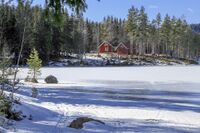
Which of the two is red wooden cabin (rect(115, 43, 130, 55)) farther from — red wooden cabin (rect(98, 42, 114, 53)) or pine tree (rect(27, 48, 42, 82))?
pine tree (rect(27, 48, 42, 82))

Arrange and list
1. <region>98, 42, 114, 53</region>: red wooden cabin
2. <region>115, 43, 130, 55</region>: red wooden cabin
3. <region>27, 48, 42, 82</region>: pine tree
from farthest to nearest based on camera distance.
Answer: <region>98, 42, 114, 53</region>: red wooden cabin < <region>115, 43, 130, 55</region>: red wooden cabin < <region>27, 48, 42, 82</region>: pine tree

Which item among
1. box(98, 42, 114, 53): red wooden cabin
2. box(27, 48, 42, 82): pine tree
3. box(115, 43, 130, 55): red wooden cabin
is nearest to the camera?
box(27, 48, 42, 82): pine tree

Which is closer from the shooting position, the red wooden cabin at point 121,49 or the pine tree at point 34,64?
the pine tree at point 34,64

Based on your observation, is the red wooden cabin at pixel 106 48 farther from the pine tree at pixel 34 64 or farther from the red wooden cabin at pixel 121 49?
the pine tree at pixel 34 64

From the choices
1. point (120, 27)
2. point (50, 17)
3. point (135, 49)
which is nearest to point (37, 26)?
point (135, 49)

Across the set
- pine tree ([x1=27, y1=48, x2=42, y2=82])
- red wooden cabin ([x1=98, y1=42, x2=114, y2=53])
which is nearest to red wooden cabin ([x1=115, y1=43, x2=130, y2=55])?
red wooden cabin ([x1=98, y1=42, x2=114, y2=53])

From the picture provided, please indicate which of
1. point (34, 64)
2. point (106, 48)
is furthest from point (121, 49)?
point (34, 64)

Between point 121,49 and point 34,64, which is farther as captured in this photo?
point 121,49

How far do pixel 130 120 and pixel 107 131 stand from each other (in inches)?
102

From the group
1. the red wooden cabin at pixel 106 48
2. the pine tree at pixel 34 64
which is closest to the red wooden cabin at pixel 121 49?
the red wooden cabin at pixel 106 48

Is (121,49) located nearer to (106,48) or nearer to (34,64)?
(106,48)

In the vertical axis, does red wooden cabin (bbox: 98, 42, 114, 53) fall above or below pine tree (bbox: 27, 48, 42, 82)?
above

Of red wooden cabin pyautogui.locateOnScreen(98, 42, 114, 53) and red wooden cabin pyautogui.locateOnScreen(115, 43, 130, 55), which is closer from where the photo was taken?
red wooden cabin pyautogui.locateOnScreen(115, 43, 130, 55)

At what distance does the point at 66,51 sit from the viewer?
10600 cm
